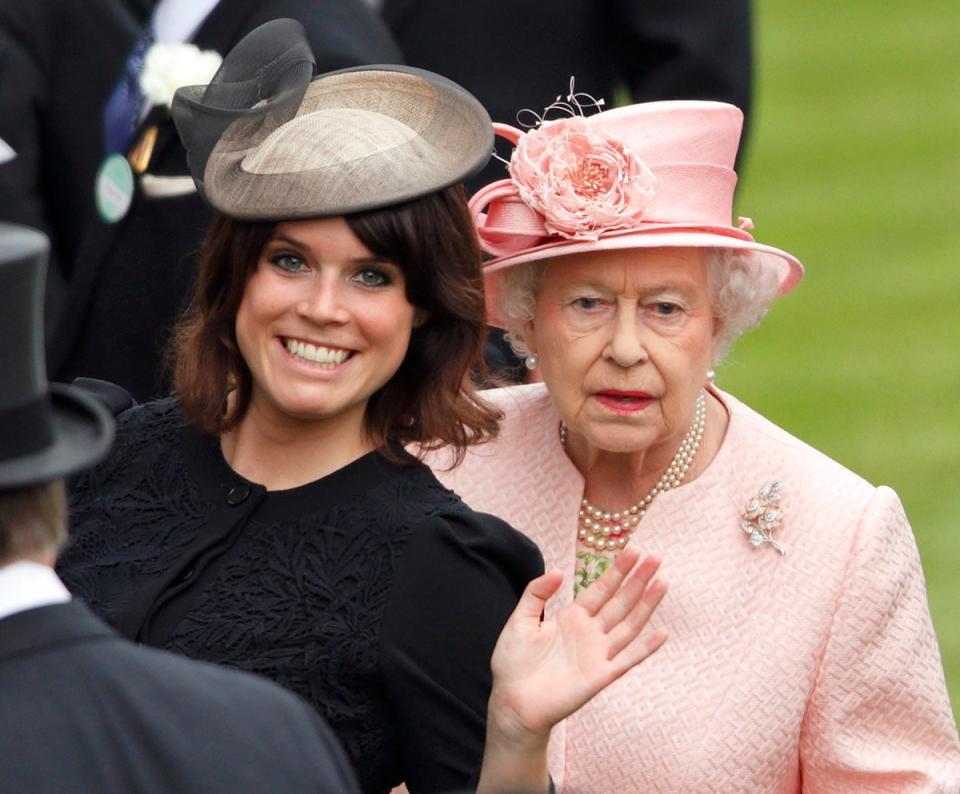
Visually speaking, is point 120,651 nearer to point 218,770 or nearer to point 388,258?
point 218,770

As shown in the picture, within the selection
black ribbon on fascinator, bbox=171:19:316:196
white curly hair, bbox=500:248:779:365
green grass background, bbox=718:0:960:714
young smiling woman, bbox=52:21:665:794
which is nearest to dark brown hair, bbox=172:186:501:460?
young smiling woman, bbox=52:21:665:794

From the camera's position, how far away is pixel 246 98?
3.99 m

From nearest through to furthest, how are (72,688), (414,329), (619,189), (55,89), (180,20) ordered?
(72,688)
(414,329)
(619,189)
(180,20)
(55,89)

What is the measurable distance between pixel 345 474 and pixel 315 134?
0.52 meters

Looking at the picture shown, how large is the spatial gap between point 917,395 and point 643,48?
12.2ft

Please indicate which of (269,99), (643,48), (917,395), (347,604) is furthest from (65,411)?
(917,395)

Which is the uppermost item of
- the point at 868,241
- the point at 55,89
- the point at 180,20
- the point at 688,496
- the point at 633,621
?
the point at 180,20

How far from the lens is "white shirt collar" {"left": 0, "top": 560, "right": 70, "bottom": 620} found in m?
2.67

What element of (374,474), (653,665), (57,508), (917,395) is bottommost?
(917,395)

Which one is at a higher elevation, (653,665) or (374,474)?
(374,474)

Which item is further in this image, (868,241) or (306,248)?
(868,241)

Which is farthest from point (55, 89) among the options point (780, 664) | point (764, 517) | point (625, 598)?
point (625, 598)

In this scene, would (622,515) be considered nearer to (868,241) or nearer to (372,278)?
(372,278)

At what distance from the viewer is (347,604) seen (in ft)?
12.0
